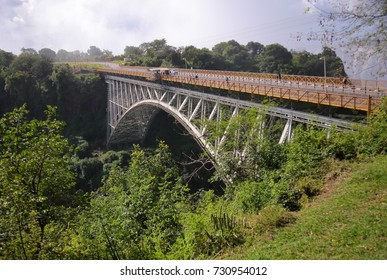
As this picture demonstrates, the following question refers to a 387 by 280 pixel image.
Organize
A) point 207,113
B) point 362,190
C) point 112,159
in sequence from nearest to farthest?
point 362,190
point 207,113
point 112,159

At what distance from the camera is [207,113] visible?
1909 cm

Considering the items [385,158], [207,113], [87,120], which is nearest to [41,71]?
[87,120]

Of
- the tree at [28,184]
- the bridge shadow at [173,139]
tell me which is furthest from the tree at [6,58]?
the tree at [28,184]

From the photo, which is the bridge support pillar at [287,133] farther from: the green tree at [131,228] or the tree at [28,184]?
the tree at [28,184]

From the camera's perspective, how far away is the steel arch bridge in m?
11.2

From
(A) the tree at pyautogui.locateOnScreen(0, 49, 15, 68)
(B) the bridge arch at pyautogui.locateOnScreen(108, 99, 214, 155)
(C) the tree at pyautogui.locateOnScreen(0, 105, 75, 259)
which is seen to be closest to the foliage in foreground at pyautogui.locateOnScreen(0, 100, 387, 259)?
(C) the tree at pyautogui.locateOnScreen(0, 105, 75, 259)

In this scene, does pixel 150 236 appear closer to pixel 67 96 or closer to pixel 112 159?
pixel 112 159

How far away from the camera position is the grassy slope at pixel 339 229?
475 cm

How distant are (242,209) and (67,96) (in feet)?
130

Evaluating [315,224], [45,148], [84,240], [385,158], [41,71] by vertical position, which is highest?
[41,71]

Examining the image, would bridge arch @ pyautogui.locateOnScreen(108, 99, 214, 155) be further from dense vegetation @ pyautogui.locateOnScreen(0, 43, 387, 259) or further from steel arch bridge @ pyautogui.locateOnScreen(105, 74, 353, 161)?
dense vegetation @ pyautogui.locateOnScreen(0, 43, 387, 259)

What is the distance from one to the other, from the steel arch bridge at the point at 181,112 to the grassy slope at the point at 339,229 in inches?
134

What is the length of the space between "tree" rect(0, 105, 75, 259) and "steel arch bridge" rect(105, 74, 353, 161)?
5183mm

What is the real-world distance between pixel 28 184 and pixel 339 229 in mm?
5926
